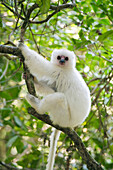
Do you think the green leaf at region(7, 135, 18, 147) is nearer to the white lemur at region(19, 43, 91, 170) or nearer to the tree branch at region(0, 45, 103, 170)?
the white lemur at region(19, 43, 91, 170)

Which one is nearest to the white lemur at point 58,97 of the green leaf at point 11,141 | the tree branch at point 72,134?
the tree branch at point 72,134

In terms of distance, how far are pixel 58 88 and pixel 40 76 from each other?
1.31ft

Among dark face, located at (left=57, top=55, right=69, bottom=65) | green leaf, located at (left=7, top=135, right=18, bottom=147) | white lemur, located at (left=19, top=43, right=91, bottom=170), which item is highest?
dark face, located at (left=57, top=55, right=69, bottom=65)

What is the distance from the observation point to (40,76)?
4152 mm

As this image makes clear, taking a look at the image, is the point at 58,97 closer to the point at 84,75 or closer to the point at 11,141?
the point at 11,141

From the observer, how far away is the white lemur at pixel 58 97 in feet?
12.7

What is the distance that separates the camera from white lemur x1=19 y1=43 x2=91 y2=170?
387 centimetres

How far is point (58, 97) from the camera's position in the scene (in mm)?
3846

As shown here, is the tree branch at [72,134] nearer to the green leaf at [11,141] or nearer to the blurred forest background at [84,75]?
the blurred forest background at [84,75]

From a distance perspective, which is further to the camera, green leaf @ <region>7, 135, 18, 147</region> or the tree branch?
green leaf @ <region>7, 135, 18, 147</region>

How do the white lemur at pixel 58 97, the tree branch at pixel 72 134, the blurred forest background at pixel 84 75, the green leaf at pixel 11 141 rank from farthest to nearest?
the blurred forest background at pixel 84 75, the green leaf at pixel 11 141, the white lemur at pixel 58 97, the tree branch at pixel 72 134

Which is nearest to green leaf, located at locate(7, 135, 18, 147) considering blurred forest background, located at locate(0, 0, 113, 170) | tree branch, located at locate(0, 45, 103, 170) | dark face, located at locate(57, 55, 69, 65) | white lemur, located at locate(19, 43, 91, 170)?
blurred forest background, located at locate(0, 0, 113, 170)

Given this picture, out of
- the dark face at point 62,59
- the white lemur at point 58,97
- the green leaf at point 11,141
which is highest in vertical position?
the dark face at point 62,59

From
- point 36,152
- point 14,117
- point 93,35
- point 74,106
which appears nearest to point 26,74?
point 74,106
